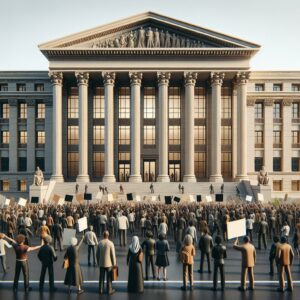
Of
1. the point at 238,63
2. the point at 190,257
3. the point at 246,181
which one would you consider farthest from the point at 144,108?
the point at 190,257

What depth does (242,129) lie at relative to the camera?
51406 millimetres

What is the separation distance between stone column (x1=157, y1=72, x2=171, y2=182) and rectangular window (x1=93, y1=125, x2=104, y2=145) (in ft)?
34.1

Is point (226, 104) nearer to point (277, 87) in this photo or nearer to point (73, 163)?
point (277, 87)

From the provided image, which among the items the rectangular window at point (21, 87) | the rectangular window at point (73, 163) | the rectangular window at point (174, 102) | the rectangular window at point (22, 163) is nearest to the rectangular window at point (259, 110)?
the rectangular window at point (174, 102)

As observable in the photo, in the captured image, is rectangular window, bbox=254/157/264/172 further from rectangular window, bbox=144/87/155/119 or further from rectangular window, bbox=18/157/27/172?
rectangular window, bbox=18/157/27/172

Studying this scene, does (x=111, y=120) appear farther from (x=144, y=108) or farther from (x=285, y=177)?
(x=285, y=177)

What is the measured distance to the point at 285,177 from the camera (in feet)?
191

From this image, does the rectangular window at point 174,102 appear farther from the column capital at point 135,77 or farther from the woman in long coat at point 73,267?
the woman in long coat at point 73,267

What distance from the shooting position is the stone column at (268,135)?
5825 centimetres

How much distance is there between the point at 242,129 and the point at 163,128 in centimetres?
1150

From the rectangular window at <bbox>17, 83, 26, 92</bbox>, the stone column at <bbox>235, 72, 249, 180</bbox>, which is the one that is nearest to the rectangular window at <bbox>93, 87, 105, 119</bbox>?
the rectangular window at <bbox>17, 83, 26, 92</bbox>

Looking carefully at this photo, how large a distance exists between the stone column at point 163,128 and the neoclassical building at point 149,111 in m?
0.15

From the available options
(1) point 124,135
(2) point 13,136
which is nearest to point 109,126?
(1) point 124,135

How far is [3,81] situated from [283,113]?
47332 millimetres
